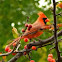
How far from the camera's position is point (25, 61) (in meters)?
3.36

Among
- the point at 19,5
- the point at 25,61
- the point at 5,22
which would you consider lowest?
the point at 25,61

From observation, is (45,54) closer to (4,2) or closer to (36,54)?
(36,54)

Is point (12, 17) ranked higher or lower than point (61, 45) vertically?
higher

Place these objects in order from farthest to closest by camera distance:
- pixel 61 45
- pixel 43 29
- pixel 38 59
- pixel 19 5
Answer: pixel 19 5 < pixel 61 45 < pixel 38 59 < pixel 43 29

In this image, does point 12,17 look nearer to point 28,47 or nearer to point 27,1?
point 27,1

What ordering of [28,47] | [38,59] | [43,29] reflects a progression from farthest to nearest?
[38,59], [28,47], [43,29]

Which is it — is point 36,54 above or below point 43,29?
below

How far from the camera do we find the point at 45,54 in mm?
3598

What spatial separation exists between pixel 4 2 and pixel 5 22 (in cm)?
50

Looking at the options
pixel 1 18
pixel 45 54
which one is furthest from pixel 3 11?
pixel 45 54

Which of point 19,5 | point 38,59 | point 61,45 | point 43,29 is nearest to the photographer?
point 43,29

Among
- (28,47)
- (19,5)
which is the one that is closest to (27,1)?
(19,5)

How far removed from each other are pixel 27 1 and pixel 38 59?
1.93 m

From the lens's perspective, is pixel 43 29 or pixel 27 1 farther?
pixel 27 1
